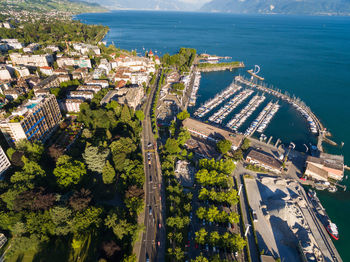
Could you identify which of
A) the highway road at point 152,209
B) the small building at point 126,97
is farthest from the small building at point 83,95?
the highway road at point 152,209

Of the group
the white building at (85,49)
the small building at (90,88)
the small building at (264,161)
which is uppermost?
the white building at (85,49)

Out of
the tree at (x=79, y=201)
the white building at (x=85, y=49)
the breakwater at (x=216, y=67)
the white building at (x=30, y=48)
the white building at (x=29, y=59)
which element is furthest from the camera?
the white building at (x=85, y=49)

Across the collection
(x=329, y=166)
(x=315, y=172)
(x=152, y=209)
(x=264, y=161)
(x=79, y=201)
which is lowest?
(x=152, y=209)

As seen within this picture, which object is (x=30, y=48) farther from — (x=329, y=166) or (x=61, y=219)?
(x=329, y=166)

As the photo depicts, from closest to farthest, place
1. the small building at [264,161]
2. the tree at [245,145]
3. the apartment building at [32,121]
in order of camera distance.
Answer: the apartment building at [32,121], the small building at [264,161], the tree at [245,145]

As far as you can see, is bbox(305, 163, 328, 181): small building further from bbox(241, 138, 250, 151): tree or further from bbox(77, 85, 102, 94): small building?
bbox(77, 85, 102, 94): small building

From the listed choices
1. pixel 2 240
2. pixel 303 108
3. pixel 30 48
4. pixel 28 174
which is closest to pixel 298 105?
pixel 303 108

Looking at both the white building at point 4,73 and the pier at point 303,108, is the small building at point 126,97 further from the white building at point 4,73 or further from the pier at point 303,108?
the pier at point 303,108
